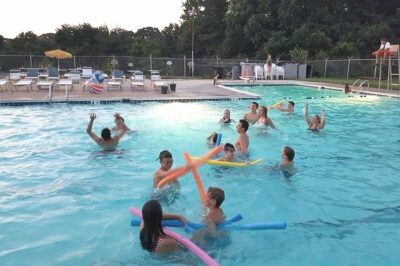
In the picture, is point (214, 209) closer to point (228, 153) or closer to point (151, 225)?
point (151, 225)

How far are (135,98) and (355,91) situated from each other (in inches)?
456

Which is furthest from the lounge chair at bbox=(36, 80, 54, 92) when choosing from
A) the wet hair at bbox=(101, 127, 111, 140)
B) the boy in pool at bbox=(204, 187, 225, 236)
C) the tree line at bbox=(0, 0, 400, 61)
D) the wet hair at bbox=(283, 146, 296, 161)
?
the tree line at bbox=(0, 0, 400, 61)

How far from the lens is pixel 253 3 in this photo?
4350 centimetres

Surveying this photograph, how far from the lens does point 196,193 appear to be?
22.8ft

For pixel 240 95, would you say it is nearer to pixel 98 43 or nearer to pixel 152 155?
pixel 152 155

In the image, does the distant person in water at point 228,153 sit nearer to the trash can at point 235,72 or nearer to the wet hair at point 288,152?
the wet hair at point 288,152

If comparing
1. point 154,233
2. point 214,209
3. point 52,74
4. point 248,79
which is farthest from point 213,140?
point 248,79

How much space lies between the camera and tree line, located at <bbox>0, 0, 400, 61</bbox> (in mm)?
39156

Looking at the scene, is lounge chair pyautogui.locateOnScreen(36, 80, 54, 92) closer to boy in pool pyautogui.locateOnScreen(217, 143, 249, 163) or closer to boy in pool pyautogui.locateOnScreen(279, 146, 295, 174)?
boy in pool pyautogui.locateOnScreen(217, 143, 249, 163)

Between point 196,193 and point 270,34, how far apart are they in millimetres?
37132

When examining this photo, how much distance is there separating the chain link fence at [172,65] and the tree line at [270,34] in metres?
3.66

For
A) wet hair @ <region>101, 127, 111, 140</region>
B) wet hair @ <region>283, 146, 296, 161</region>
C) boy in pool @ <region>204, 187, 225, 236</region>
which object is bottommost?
boy in pool @ <region>204, 187, 225, 236</region>

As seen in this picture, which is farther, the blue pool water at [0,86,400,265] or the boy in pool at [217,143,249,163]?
the boy in pool at [217,143,249,163]

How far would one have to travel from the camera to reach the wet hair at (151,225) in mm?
4035
